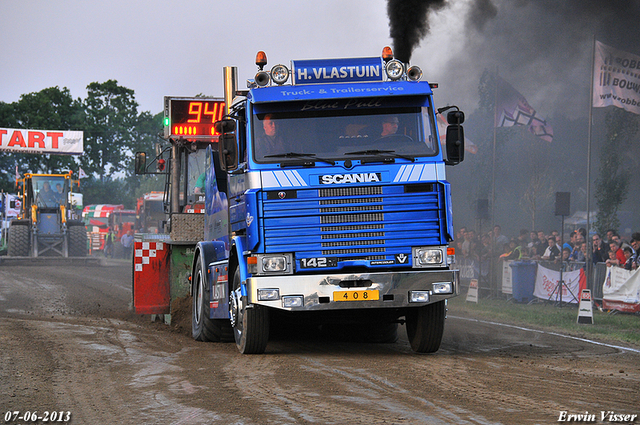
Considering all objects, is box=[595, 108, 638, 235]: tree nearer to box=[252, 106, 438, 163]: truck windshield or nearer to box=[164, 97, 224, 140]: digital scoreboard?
box=[164, 97, 224, 140]: digital scoreboard

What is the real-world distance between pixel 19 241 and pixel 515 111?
2158 centimetres

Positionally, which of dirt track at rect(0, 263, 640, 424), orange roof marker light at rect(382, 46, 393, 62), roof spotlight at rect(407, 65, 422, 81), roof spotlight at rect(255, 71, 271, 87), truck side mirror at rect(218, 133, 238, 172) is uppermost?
orange roof marker light at rect(382, 46, 393, 62)

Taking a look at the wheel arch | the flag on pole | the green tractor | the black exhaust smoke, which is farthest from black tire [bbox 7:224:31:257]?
the black exhaust smoke

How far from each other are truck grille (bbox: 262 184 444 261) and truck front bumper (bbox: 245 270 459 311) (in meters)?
0.26

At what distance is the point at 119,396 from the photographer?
6.62 m

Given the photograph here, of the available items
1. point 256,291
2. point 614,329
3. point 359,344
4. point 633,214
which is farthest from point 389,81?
point 633,214

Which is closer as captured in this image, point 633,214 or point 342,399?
point 342,399

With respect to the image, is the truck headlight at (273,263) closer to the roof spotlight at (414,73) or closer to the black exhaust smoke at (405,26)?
the roof spotlight at (414,73)

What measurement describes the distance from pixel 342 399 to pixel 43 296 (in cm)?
1451

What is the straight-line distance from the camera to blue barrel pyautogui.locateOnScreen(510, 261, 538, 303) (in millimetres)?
19297

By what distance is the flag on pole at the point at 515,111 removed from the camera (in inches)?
987

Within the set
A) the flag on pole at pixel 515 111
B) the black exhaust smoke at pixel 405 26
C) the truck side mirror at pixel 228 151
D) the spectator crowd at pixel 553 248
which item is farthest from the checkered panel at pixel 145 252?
the flag on pole at pixel 515 111

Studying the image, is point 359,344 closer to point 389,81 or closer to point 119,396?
point 389,81

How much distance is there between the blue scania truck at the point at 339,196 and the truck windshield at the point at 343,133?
12 millimetres
